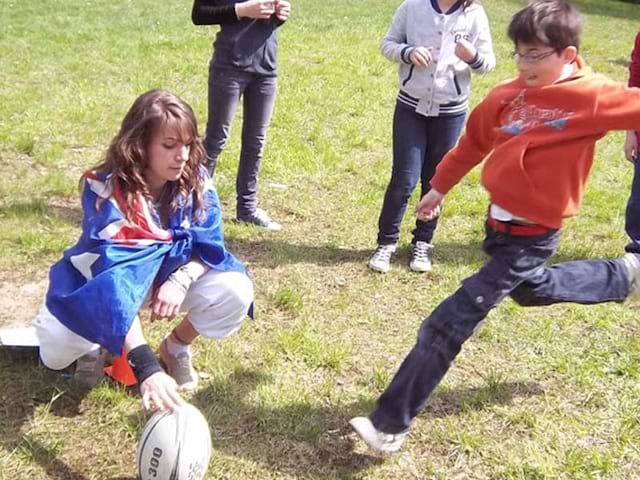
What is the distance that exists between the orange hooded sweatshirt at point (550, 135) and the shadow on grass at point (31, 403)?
1.80 meters

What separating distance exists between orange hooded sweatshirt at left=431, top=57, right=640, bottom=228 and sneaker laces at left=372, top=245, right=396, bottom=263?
5.13 feet

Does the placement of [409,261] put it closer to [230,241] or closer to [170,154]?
[230,241]

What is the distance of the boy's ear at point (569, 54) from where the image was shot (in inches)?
101

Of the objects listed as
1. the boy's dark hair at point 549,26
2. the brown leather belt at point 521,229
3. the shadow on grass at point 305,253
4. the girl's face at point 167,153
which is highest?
the boy's dark hair at point 549,26

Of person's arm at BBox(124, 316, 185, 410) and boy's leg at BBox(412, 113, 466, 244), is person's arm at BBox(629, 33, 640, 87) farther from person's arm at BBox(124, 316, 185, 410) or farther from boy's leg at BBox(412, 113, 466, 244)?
person's arm at BBox(124, 316, 185, 410)

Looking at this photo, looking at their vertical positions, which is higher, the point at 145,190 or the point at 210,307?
the point at 145,190

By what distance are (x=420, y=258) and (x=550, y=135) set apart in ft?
5.92

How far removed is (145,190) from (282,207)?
2306 millimetres

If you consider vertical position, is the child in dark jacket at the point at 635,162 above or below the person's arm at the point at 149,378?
above

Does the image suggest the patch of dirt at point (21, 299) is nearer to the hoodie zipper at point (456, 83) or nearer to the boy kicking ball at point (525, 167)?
the boy kicking ball at point (525, 167)

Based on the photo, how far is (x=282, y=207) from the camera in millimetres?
5113

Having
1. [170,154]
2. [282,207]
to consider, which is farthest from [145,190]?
[282,207]

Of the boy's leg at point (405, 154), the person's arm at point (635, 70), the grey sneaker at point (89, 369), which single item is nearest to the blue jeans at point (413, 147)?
the boy's leg at point (405, 154)

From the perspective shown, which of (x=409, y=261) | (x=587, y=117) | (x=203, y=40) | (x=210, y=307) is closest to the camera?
(x=587, y=117)
